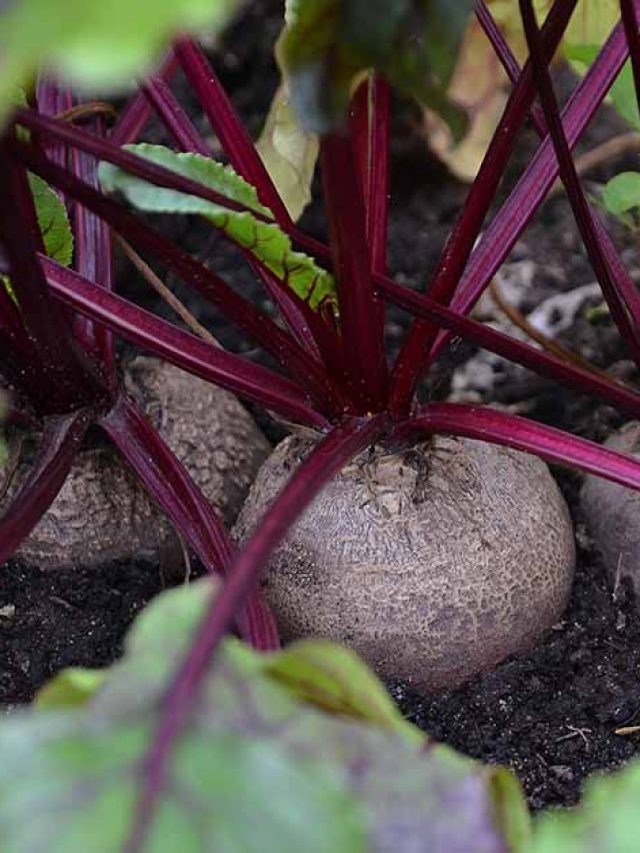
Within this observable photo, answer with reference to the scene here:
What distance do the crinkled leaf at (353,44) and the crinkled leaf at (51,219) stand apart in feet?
1.60

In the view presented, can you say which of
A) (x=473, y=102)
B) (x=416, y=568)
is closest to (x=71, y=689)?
(x=416, y=568)

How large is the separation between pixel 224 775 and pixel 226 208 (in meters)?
0.46

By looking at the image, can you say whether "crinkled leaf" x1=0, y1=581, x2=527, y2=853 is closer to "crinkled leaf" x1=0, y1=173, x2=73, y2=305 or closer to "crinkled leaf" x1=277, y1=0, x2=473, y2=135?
"crinkled leaf" x1=277, y1=0, x2=473, y2=135

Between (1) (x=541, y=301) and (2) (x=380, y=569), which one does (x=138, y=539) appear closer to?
(2) (x=380, y=569)

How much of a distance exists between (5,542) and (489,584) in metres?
0.44

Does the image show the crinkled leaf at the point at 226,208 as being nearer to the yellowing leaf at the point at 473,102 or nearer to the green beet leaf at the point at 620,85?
the green beet leaf at the point at 620,85

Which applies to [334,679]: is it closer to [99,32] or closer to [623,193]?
[99,32]

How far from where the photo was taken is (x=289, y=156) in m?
1.46

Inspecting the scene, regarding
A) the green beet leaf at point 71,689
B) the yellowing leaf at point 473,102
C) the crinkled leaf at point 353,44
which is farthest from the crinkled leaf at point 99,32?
the yellowing leaf at point 473,102

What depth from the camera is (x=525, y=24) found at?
0.97m

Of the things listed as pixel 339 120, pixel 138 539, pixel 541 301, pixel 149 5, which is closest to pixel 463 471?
pixel 138 539

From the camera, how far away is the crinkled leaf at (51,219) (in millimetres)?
1118

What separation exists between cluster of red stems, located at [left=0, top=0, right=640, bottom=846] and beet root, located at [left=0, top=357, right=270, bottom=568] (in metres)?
0.08

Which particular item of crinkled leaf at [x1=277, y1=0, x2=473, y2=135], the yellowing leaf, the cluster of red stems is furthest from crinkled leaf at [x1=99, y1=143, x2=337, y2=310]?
the yellowing leaf
